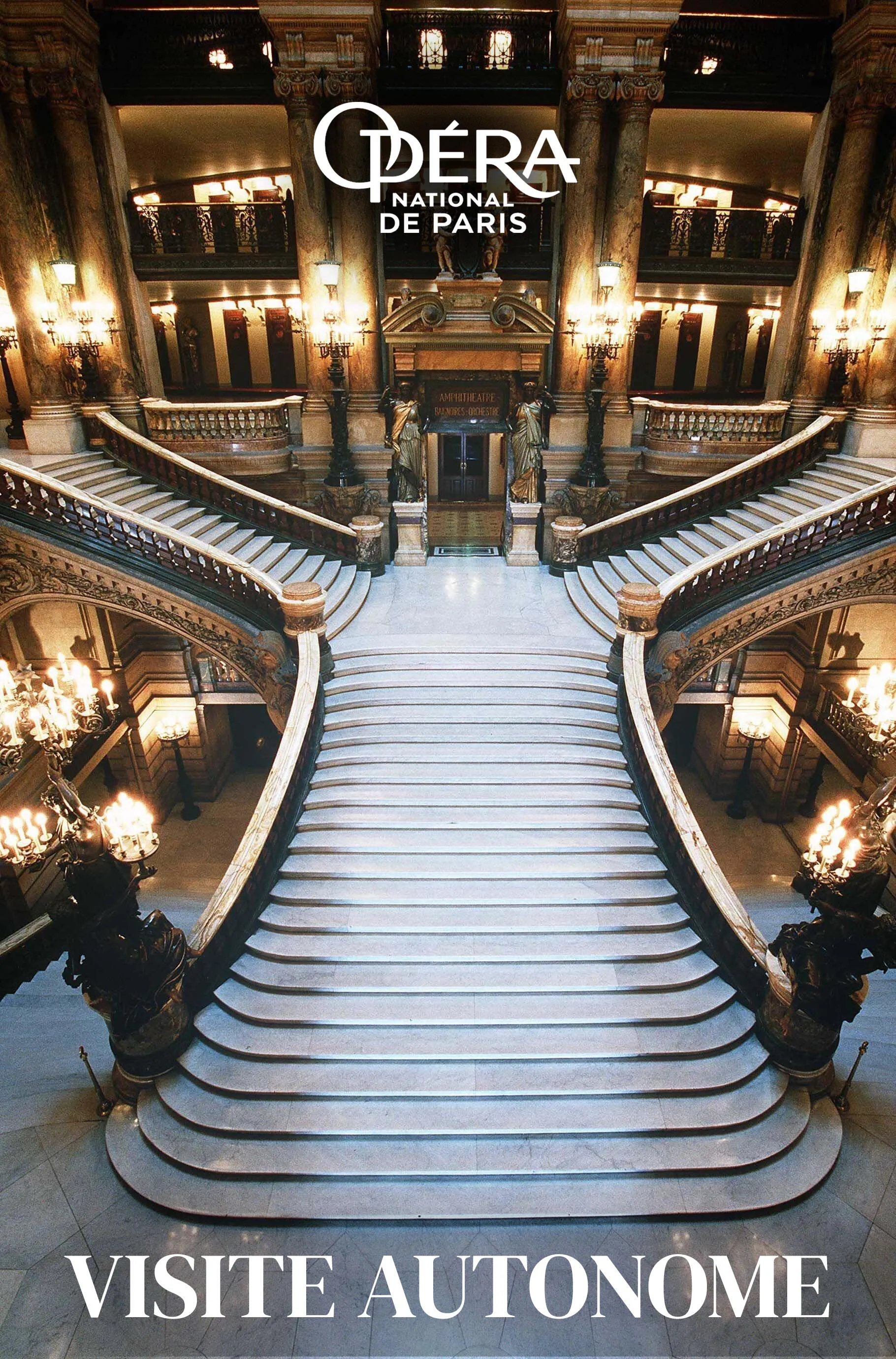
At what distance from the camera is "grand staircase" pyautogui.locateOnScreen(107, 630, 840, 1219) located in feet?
17.2

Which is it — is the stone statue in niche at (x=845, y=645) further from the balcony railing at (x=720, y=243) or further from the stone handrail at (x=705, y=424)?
the balcony railing at (x=720, y=243)

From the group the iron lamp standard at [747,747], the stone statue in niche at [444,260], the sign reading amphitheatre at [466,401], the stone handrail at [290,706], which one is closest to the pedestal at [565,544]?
the sign reading amphitheatre at [466,401]

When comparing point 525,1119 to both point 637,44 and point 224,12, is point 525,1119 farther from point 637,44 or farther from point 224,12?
point 224,12

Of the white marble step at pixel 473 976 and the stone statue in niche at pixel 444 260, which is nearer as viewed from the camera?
the white marble step at pixel 473 976

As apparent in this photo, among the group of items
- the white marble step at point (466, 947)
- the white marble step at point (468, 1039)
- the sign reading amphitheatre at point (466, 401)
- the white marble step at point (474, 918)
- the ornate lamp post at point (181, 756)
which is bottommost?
the ornate lamp post at point (181, 756)

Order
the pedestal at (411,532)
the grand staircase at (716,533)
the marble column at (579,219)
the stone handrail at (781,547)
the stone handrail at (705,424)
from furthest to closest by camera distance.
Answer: the stone handrail at (705,424) → the pedestal at (411,532) → the marble column at (579,219) → the grand staircase at (716,533) → the stone handrail at (781,547)

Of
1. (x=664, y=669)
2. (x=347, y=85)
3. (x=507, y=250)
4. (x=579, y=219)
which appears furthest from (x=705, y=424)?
(x=347, y=85)

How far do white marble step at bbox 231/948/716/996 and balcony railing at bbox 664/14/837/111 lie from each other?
14.1 m

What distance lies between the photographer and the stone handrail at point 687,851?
6.25 meters

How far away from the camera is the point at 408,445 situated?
11.9 metres

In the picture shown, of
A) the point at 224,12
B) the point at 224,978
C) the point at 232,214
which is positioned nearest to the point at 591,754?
the point at 224,978

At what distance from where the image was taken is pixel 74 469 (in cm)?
1154

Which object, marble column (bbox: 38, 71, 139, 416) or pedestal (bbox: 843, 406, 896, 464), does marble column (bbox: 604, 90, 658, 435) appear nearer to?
pedestal (bbox: 843, 406, 896, 464)

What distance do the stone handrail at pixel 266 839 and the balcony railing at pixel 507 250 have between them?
8.22 m
